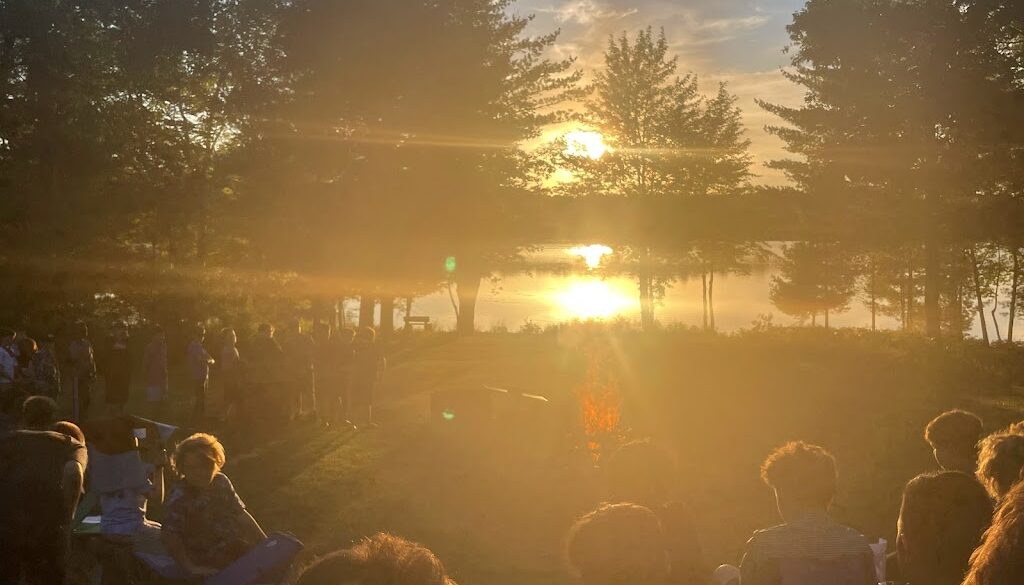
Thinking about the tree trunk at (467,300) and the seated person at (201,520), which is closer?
the seated person at (201,520)

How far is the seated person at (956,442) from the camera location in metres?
5.57

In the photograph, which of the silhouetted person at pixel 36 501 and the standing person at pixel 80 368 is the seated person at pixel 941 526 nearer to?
the silhouetted person at pixel 36 501

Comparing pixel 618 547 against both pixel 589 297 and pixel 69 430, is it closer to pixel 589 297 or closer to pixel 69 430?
pixel 69 430

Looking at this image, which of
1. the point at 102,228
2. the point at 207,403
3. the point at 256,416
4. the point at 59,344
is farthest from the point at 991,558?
the point at 102,228

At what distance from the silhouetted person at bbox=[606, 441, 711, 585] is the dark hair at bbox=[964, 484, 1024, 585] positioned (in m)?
2.06

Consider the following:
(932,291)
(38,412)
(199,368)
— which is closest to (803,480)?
(38,412)

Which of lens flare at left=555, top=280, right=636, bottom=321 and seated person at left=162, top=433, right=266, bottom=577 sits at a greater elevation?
lens flare at left=555, top=280, right=636, bottom=321

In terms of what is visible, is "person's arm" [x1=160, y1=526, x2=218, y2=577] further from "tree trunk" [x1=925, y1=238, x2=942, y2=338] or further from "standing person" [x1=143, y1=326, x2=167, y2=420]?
"tree trunk" [x1=925, y1=238, x2=942, y2=338]

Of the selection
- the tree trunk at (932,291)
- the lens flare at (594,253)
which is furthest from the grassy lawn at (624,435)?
the lens flare at (594,253)

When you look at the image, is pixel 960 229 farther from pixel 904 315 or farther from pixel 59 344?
pixel 904 315

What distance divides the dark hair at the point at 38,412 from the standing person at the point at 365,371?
379 inches

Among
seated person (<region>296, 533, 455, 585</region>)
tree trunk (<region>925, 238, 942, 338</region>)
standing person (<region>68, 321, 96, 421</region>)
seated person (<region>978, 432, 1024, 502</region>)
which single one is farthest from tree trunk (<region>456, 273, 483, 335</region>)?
seated person (<region>296, 533, 455, 585</region>)

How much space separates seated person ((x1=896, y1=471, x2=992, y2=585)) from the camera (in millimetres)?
4938

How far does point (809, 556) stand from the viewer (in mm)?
4289
